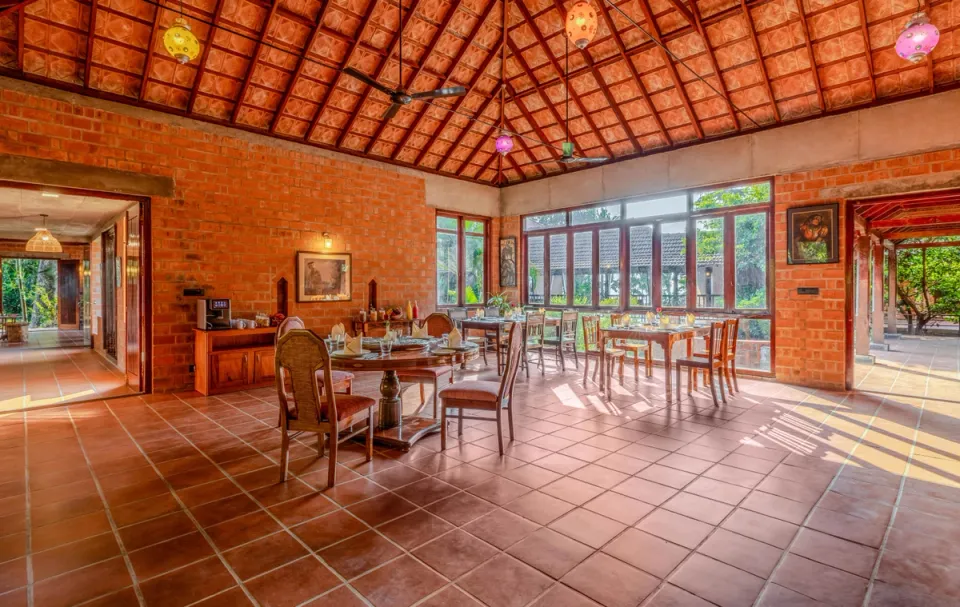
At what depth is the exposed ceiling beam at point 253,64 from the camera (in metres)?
5.61

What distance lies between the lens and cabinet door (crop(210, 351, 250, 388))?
6160 millimetres

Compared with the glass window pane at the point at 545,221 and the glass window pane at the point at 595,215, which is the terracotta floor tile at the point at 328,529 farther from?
the glass window pane at the point at 545,221

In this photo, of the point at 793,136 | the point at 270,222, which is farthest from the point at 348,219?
the point at 793,136

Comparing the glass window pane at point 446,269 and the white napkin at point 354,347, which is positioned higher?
the glass window pane at point 446,269

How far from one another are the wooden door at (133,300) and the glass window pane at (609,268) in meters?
7.47

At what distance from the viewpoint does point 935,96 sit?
18.7 feet

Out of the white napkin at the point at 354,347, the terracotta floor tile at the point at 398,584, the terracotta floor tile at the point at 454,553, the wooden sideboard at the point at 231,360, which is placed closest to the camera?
the terracotta floor tile at the point at 398,584

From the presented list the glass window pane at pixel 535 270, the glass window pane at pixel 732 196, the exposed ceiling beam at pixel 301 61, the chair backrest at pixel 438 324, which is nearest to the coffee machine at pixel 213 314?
the exposed ceiling beam at pixel 301 61

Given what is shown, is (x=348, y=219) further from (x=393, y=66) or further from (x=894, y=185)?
(x=894, y=185)

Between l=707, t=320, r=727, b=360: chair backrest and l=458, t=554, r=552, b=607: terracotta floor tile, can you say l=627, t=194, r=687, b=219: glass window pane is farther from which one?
l=458, t=554, r=552, b=607: terracotta floor tile

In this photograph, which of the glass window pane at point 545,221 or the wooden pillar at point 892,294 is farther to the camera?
the wooden pillar at point 892,294

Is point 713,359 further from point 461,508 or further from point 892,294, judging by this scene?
point 892,294

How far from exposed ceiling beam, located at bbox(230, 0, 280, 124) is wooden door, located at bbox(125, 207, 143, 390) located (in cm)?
190

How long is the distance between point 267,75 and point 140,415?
459cm
